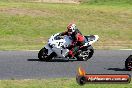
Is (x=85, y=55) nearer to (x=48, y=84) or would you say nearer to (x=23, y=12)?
(x=48, y=84)

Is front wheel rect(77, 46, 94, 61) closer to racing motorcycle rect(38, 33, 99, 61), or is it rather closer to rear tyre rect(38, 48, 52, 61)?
racing motorcycle rect(38, 33, 99, 61)

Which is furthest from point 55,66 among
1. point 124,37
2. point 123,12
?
point 123,12

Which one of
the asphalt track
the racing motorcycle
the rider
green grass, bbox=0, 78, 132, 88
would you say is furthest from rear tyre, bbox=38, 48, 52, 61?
green grass, bbox=0, 78, 132, 88

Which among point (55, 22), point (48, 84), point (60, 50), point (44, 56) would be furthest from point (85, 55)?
point (55, 22)

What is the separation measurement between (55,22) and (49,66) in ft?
61.0

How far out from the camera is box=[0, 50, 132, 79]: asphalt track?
1720cm

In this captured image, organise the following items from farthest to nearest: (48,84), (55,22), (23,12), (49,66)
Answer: (23,12), (55,22), (49,66), (48,84)

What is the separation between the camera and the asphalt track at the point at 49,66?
56.4 ft

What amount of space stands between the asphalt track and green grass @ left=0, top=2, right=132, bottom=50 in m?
8.58

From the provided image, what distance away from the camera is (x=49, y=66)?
62.7 ft

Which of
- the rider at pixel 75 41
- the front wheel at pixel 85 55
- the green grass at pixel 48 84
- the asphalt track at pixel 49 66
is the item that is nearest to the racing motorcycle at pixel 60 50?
the front wheel at pixel 85 55

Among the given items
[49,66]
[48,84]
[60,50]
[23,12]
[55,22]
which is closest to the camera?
→ [48,84]

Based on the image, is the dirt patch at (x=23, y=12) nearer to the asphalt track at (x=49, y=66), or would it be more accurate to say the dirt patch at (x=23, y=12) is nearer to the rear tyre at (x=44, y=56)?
the asphalt track at (x=49, y=66)

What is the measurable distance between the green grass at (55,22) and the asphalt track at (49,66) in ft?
28.1
